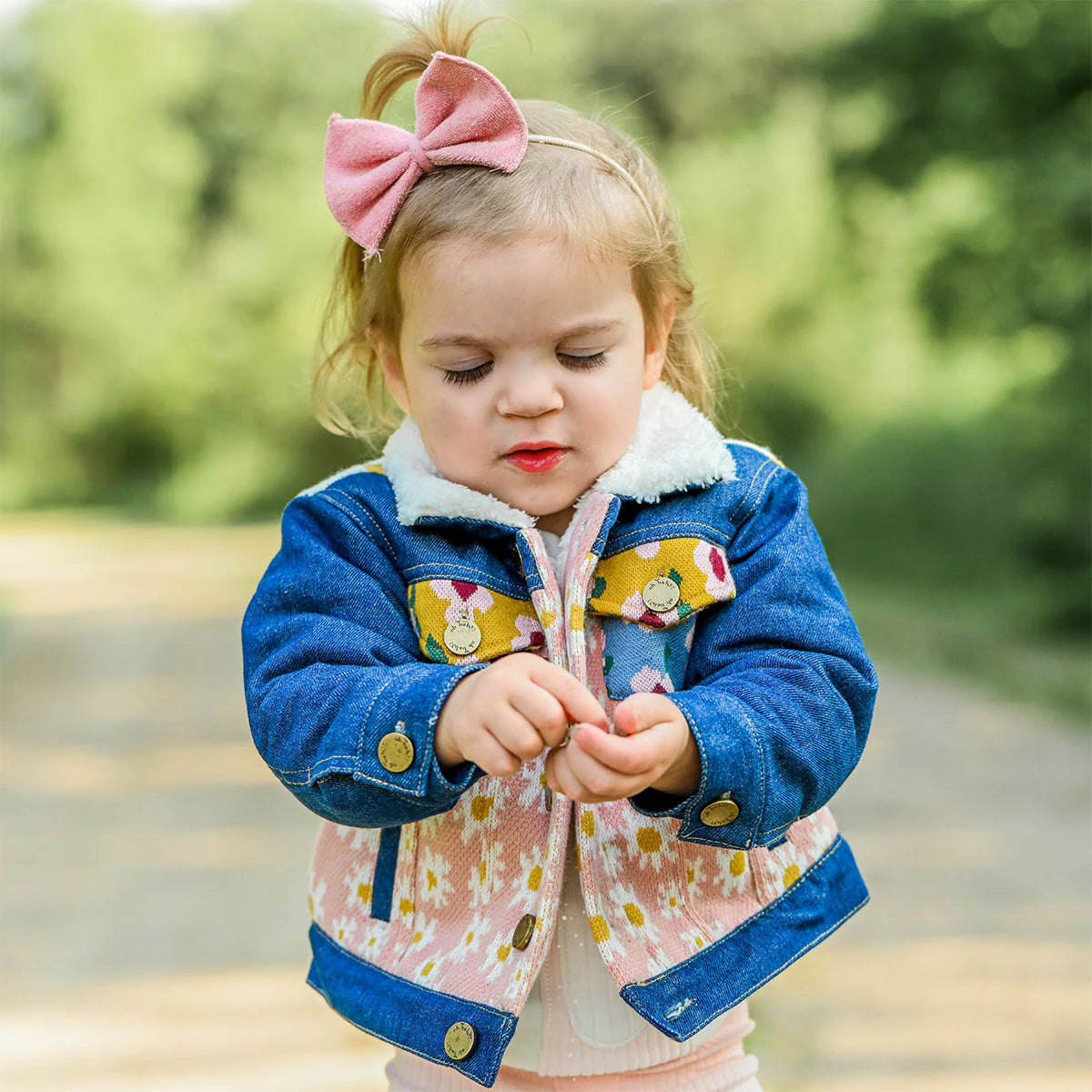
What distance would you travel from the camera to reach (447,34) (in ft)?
6.15

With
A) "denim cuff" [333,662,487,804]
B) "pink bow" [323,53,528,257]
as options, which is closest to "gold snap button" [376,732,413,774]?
"denim cuff" [333,662,487,804]

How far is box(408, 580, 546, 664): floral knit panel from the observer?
1.70 meters

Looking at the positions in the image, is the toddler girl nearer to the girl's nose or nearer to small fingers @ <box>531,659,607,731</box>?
the girl's nose

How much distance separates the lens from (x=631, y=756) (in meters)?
1.40

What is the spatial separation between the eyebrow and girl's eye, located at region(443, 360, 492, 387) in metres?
0.03

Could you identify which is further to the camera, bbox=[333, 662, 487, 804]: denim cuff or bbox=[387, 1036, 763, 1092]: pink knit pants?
bbox=[387, 1036, 763, 1092]: pink knit pants

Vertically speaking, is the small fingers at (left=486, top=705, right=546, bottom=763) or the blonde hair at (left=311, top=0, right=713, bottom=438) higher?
the blonde hair at (left=311, top=0, right=713, bottom=438)

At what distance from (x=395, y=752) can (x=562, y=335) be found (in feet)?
1.62

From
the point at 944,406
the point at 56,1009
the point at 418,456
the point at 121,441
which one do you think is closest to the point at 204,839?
the point at 56,1009

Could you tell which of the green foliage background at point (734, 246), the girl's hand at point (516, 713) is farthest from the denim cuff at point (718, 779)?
the green foliage background at point (734, 246)

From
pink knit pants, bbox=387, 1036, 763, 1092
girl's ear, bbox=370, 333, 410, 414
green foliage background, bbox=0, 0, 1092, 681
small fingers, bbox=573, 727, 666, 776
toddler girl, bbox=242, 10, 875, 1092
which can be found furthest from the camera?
green foliage background, bbox=0, 0, 1092, 681

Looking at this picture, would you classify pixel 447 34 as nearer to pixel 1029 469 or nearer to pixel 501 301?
pixel 501 301

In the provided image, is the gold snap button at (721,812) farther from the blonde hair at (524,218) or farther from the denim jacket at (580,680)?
the blonde hair at (524,218)

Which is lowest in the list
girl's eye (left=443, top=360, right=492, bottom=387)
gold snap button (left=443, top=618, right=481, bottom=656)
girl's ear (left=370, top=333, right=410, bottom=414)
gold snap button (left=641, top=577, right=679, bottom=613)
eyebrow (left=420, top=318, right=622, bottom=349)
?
gold snap button (left=443, top=618, right=481, bottom=656)
